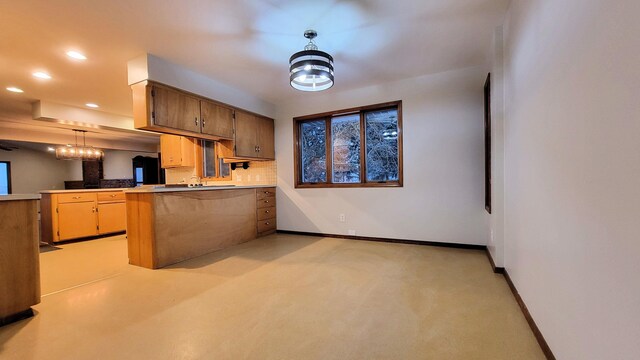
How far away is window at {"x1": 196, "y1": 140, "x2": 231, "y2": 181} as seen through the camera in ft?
15.5

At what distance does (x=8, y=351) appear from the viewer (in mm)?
1530

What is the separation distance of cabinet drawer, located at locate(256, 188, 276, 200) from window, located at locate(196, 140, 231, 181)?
96cm

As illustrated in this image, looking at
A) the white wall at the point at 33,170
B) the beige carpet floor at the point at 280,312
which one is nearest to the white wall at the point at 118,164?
the white wall at the point at 33,170

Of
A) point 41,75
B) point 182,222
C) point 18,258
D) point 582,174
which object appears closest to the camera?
point 582,174

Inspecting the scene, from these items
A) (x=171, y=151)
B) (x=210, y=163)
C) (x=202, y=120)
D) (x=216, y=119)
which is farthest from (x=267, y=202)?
(x=171, y=151)

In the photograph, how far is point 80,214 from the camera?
4.70 m

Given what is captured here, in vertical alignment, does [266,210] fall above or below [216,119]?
below

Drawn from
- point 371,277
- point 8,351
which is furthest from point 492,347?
point 8,351

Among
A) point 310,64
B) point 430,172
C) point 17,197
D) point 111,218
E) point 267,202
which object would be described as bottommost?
point 111,218

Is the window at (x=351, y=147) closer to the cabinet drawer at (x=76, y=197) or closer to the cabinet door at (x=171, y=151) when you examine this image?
the cabinet door at (x=171, y=151)

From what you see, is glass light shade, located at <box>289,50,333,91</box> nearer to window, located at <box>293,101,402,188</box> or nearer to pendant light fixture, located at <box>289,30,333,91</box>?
pendant light fixture, located at <box>289,30,333,91</box>

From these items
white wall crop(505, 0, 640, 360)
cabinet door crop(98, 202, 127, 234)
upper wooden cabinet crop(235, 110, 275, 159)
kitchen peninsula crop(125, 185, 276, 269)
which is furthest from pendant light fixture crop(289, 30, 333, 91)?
cabinet door crop(98, 202, 127, 234)

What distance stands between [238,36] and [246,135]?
6.47 feet

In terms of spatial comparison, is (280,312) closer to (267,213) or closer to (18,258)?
(18,258)
